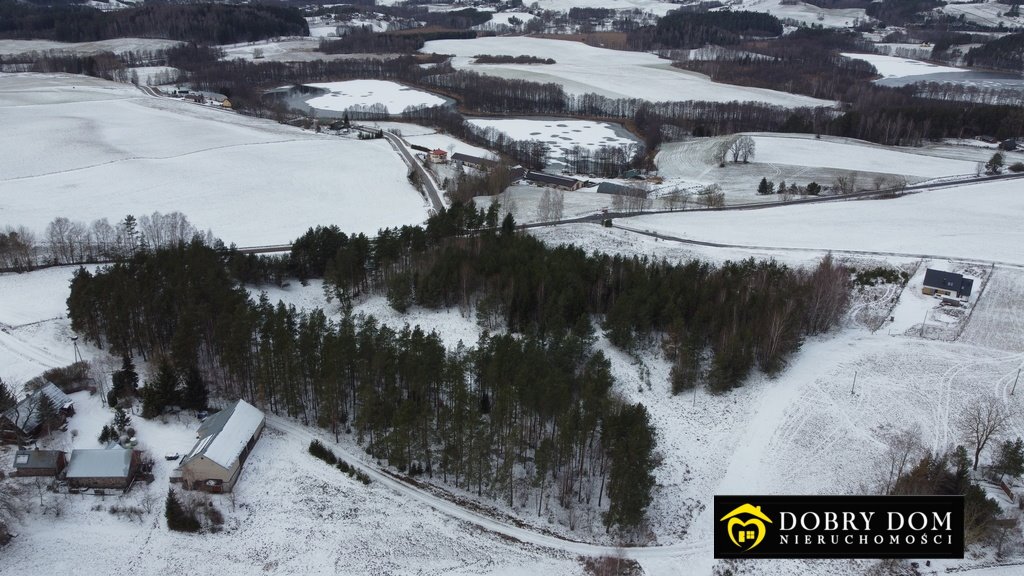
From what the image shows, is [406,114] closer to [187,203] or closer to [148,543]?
[187,203]

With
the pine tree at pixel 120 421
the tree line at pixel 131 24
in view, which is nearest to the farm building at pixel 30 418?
the pine tree at pixel 120 421

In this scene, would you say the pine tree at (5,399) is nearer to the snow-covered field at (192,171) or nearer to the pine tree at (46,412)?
the pine tree at (46,412)

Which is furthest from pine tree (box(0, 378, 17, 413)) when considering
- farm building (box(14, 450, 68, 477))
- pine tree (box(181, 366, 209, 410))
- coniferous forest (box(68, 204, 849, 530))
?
pine tree (box(181, 366, 209, 410))

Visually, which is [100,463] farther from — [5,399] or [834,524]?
[834,524]

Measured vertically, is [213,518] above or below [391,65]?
below

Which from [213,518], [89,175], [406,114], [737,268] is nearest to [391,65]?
[406,114]

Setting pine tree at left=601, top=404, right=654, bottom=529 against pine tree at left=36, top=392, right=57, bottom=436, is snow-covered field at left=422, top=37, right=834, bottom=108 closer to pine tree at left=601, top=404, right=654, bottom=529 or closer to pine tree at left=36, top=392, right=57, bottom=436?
pine tree at left=601, top=404, right=654, bottom=529
